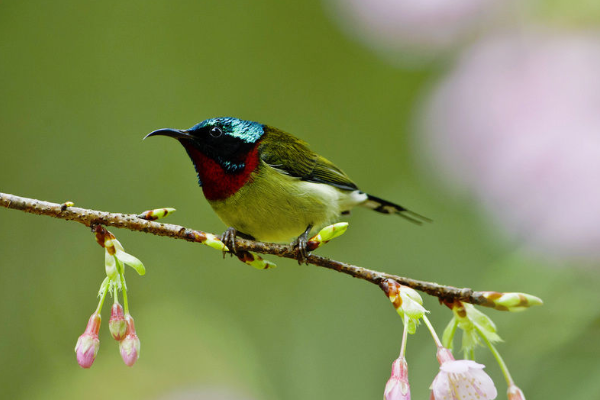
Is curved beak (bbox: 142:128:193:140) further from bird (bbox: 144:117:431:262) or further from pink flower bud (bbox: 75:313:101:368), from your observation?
pink flower bud (bbox: 75:313:101:368)

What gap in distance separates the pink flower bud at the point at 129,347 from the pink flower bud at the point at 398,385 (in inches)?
21.7

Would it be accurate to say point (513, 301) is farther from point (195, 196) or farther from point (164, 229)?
point (195, 196)

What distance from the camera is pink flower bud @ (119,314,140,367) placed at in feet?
4.34

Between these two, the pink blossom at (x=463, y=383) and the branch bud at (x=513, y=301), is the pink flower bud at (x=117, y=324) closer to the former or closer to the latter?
the pink blossom at (x=463, y=383)

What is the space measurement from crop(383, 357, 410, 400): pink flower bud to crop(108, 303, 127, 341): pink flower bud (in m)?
0.60

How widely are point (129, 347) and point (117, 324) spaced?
6cm

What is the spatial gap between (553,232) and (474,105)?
843mm

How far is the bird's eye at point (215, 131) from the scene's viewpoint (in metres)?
2.10

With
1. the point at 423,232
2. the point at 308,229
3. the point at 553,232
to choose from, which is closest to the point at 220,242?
the point at 308,229

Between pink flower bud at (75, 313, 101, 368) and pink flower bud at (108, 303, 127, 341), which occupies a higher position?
pink flower bud at (108, 303, 127, 341)

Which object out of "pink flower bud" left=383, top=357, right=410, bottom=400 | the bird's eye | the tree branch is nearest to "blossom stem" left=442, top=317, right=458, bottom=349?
the tree branch

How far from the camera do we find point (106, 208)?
13.7 feet

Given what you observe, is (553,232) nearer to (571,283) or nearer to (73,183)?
(571,283)

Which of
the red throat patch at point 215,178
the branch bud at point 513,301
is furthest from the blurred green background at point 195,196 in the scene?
the branch bud at point 513,301
